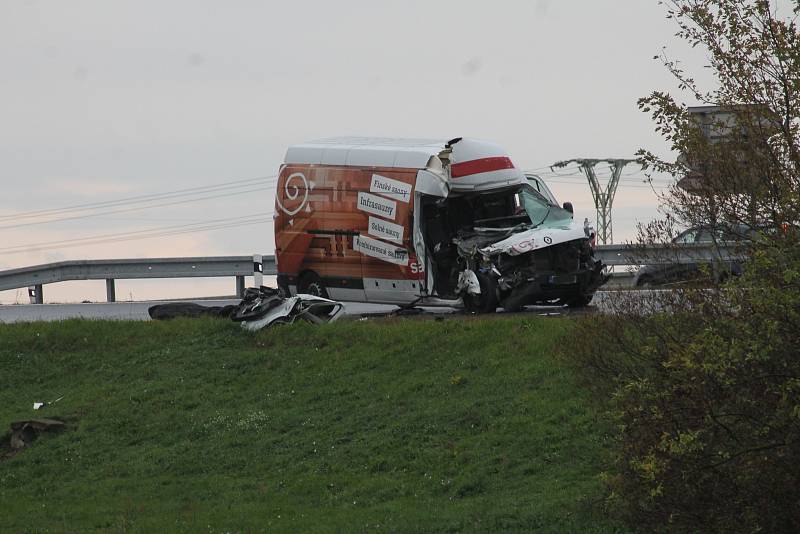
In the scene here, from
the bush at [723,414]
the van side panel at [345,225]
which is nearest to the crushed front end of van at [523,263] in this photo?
the van side panel at [345,225]

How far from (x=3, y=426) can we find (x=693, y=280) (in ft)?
36.8

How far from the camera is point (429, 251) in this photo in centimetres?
2169

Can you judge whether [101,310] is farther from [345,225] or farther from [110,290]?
[345,225]

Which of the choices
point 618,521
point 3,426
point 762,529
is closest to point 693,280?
point 762,529

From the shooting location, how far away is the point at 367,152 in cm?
2217

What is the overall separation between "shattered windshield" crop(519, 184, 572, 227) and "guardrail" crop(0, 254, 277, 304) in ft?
26.2

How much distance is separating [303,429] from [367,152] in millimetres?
7199

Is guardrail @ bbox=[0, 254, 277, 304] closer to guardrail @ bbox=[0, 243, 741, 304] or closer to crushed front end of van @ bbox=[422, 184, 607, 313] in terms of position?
guardrail @ bbox=[0, 243, 741, 304]

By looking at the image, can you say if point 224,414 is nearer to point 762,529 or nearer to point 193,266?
point 762,529

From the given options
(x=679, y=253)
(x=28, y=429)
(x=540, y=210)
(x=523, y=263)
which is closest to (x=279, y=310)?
(x=523, y=263)

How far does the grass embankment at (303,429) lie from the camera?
13.1 metres

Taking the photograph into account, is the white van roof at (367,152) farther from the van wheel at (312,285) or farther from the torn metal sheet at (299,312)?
the torn metal sheet at (299,312)

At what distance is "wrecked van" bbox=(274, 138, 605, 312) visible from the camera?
20.7 m

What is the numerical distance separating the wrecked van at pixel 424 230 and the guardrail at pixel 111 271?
18.2 ft
